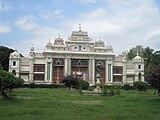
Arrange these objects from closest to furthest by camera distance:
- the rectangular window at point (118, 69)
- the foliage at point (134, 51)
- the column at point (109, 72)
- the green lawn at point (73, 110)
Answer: the green lawn at point (73, 110)
the column at point (109, 72)
the rectangular window at point (118, 69)
the foliage at point (134, 51)

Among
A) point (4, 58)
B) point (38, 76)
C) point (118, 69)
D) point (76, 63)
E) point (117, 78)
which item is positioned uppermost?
point (4, 58)

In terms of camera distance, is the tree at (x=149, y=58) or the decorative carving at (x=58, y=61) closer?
the decorative carving at (x=58, y=61)

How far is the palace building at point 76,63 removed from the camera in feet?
233

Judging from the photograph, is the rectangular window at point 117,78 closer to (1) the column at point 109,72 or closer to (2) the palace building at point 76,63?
(2) the palace building at point 76,63

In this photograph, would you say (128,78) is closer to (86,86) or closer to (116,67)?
(116,67)

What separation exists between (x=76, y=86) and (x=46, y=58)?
17985 millimetres

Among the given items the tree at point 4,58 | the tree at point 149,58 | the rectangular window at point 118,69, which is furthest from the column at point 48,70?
the tree at point 149,58

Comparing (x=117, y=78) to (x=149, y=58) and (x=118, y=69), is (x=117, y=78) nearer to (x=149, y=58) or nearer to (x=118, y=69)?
(x=118, y=69)

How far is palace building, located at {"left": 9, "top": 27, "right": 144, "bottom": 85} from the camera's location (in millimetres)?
71125

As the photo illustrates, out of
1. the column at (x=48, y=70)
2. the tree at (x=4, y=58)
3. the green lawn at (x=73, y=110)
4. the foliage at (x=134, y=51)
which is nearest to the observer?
the green lawn at (x=73, y=110)

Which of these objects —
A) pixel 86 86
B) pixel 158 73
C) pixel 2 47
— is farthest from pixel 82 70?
pixel 158 73

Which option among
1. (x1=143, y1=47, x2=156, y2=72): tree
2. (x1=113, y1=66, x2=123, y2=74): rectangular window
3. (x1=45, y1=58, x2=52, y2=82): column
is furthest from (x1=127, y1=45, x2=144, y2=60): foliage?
(x1=45, y1=58, x2=52, y2=82): column

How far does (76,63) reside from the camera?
73.4m

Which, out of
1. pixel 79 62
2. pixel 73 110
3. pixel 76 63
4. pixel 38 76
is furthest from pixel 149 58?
pixel 73 110
